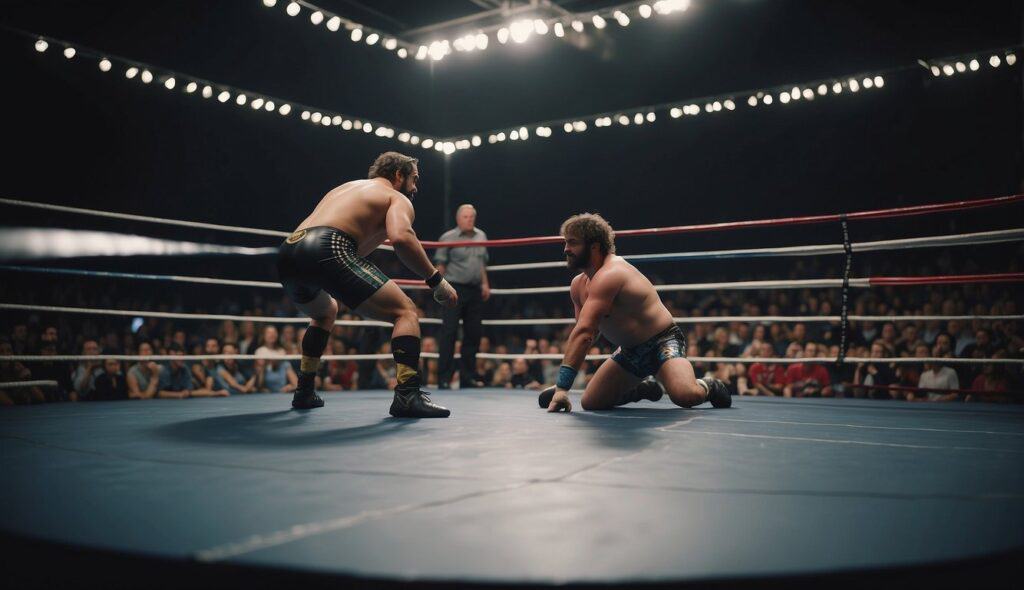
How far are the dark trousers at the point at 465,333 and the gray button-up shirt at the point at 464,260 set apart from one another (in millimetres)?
56

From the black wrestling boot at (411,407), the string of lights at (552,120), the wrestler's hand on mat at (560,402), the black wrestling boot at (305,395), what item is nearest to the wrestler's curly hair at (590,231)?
the wrestler's hand on mat at (560,402)

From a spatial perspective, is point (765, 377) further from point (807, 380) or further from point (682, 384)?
point (682, 384)

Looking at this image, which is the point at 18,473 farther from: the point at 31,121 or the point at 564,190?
the point at 564,190

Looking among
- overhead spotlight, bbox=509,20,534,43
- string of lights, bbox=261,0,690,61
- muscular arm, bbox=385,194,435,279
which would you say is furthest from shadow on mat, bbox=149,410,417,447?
overhead spotlight, bbox=509,20,534,43

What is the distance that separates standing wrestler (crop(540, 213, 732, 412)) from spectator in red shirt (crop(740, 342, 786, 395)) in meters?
2.40

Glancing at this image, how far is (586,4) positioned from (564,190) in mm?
2430

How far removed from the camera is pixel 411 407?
2748 millimetres

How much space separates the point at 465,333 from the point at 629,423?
2.70m

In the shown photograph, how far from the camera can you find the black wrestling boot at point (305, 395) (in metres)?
3.16

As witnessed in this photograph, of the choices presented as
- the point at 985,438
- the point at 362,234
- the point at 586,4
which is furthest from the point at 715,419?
the point at 586,4

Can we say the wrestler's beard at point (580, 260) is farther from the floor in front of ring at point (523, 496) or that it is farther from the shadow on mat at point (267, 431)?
the shadow on mat at point (267, 431)

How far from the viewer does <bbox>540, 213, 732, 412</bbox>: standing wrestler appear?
3002mm

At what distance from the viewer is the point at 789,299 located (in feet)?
24.3

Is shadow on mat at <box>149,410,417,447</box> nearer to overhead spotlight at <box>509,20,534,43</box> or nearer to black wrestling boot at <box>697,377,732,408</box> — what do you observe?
black wrestling boot at <box>697,377,732,408</box>
